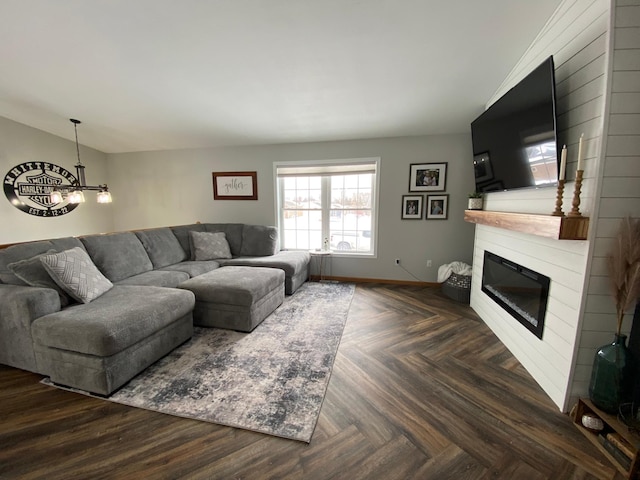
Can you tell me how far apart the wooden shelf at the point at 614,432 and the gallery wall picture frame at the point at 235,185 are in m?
4.42

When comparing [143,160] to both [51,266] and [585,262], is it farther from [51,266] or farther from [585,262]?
[585,262]

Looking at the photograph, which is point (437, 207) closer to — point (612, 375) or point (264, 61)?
point (612, 375)

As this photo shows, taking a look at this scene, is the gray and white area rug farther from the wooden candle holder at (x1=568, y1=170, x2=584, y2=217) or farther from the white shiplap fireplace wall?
the wooden candle holder at (x1=568, y1=170, x2=584, y2=217)

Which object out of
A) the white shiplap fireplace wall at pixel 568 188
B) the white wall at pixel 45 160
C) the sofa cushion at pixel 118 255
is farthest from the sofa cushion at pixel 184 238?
the white shiplap fireplace wall at pixel 568 188

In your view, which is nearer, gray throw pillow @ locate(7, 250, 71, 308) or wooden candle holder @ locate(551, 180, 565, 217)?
wooden candle holder @ locate(551, 180, 565, 217)

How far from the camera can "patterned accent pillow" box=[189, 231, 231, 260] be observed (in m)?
3.76

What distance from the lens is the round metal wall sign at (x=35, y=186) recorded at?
146 inches

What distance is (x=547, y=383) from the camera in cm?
170

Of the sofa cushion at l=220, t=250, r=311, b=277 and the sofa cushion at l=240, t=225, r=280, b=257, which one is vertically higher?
the sofa cushion at l=240, t=225, r=280, b=257

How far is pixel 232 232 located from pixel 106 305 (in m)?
2.36

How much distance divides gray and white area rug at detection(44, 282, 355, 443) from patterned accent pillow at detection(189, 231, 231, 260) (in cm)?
147

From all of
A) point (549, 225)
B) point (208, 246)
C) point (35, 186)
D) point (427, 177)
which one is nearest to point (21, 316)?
point (208, 246)

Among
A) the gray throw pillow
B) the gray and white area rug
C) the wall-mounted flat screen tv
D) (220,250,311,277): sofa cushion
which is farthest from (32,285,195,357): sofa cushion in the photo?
the wall-mounted flat screen tv

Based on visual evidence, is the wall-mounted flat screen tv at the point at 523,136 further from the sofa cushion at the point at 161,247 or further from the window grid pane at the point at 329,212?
the sofa cushion at the point at 161,247
